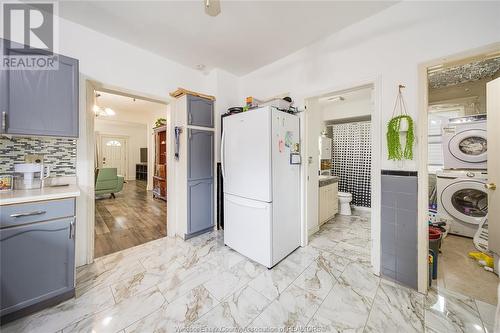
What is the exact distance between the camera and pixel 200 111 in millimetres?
2783

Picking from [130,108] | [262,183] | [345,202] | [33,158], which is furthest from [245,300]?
[130,108]

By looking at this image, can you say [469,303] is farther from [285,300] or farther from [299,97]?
[299,97]

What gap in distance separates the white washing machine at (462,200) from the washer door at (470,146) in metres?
0.23

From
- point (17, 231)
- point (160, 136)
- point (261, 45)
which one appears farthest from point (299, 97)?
point (160, 136)

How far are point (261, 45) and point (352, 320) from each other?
298 cm

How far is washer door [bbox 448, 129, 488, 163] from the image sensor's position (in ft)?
9.04

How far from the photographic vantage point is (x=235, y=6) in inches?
69.4

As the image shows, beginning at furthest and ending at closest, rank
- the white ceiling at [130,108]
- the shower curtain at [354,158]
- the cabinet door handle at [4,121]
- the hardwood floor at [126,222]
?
1. the white ceiling at [130,108]
2. the shower curtain at [354,158]
3. the hardwood floor at [126,222]
4. the cabinet door handle at [4,121]

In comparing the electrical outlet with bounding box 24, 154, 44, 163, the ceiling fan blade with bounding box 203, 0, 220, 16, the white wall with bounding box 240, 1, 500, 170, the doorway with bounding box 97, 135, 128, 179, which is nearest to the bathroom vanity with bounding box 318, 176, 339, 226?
the white wall with bounding box 240, 1, 500, 170

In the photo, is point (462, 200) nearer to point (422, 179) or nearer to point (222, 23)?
point (422, 179)

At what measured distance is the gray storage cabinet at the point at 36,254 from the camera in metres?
1.26

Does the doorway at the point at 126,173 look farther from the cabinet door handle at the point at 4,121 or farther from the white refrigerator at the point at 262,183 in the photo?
the white refrigerator at the point at 262,183

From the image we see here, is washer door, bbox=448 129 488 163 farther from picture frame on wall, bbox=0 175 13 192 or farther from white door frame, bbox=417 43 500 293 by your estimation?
picture frame on wall, bbox=0 175 13 192

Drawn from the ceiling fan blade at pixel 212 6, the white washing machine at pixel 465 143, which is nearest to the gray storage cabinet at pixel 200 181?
the ceiling fan blade at pixel 212 6
